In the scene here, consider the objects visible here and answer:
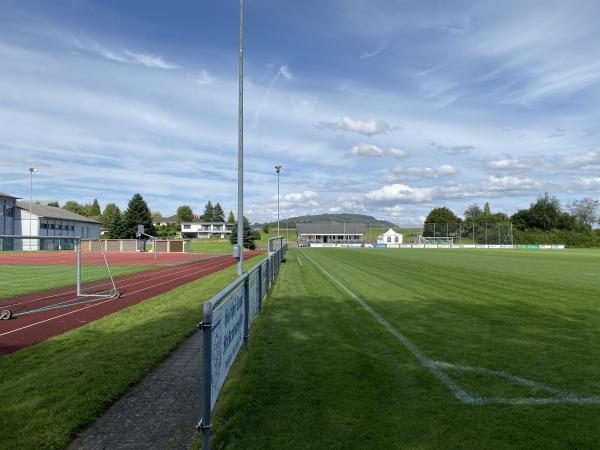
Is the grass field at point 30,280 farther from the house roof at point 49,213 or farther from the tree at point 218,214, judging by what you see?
the tree at point 218,214

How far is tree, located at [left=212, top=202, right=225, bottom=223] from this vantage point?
151875 millimetres

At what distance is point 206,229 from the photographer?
138 metres

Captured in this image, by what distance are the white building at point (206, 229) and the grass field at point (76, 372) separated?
126 meters

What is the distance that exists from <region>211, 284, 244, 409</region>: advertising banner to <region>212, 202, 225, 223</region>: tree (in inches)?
5820

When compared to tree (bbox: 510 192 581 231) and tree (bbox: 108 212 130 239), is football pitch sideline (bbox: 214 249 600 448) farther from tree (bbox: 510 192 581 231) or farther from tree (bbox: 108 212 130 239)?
tree (bbox: 510 192 581 231)

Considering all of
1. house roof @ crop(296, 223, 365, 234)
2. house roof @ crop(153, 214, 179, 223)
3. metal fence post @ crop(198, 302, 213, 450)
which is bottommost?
metal fence post @ crop(198, 302, 213, 450)

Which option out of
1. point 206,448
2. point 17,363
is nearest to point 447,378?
point 206,448

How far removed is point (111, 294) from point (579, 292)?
15231mm

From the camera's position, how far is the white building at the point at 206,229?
135 meters

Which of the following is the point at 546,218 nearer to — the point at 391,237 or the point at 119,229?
the point at 391,237

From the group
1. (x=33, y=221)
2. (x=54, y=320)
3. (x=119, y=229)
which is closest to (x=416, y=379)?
(x=54, y=320)

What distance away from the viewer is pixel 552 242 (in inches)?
3585

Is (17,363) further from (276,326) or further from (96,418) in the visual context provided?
(276,326)

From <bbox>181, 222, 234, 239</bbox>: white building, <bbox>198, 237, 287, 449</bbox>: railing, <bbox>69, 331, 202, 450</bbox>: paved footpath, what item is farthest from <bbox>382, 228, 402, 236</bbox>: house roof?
<bbox>69, 331, 202, 450</bbox>: paved footpath
